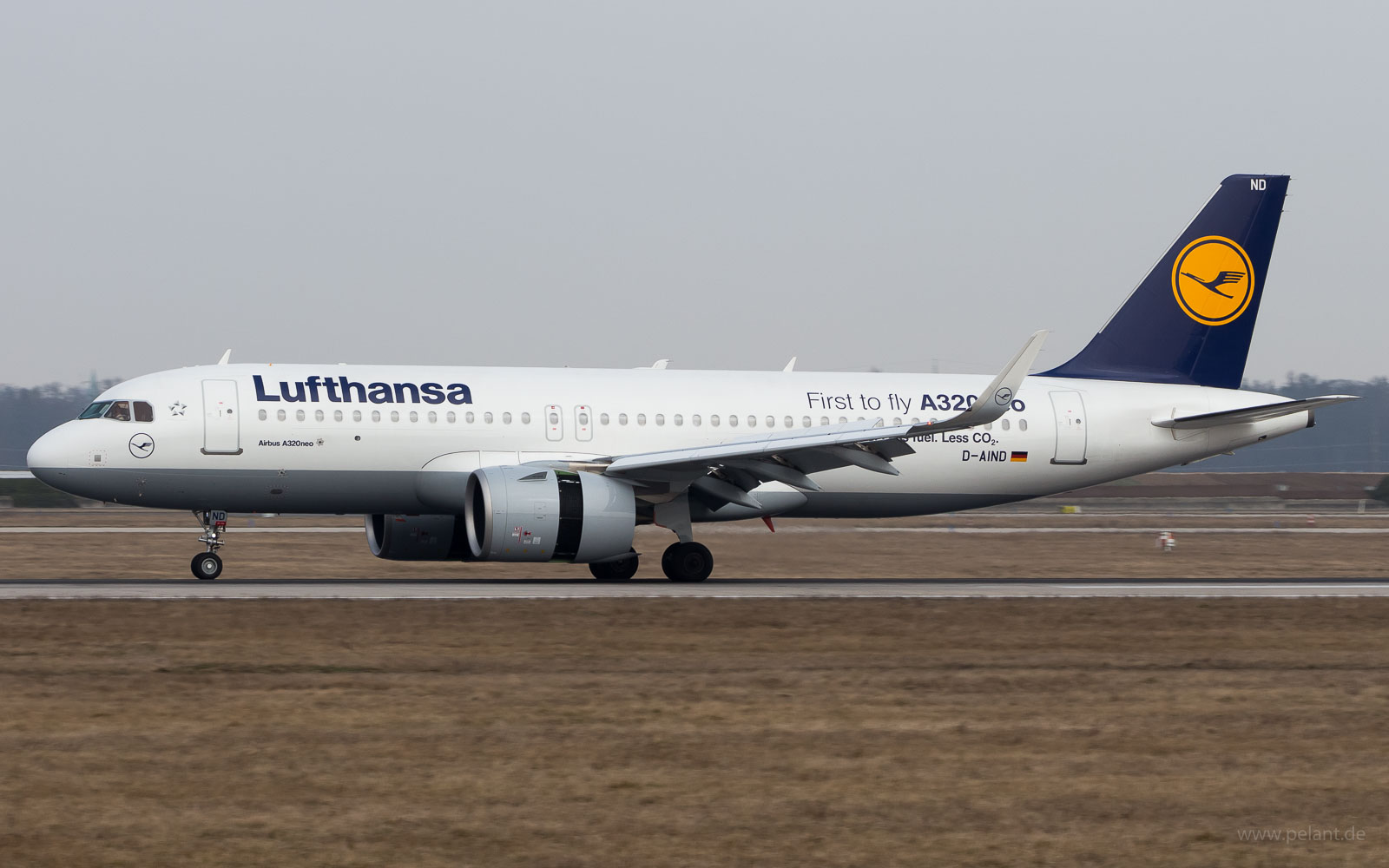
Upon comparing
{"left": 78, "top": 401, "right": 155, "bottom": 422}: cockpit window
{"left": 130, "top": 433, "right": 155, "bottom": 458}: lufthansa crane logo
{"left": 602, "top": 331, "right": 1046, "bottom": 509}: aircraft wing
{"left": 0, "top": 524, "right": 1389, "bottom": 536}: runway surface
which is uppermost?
{"left": 78, "top": 401, "right": 155, "bottom": 422}: cockpit window

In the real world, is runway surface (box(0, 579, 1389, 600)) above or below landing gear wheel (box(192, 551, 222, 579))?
below

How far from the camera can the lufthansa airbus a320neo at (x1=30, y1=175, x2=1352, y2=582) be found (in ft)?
82.2

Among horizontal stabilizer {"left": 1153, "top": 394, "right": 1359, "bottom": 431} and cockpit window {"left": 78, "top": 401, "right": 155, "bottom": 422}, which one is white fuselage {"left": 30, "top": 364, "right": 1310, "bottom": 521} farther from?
horizontal stabilizer {"left": 1153, "top": 394, "right": 1359, "bottom": 431}

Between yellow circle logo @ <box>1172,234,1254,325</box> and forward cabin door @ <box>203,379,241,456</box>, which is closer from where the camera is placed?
forward cabin door @ <box>203,379,241,456</box>

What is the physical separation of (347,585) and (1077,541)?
2481cm

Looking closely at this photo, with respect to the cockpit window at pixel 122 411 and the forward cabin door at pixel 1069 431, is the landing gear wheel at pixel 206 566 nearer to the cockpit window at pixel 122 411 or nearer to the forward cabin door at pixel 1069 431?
the cockpit window at pixel 122 411

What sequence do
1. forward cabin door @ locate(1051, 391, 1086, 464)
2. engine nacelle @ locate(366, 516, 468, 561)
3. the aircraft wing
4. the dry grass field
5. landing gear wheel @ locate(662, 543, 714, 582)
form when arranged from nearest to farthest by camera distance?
1. the dry grass field
2. the aircraft wing
3. landing gear wheel @ locate(662, 543, 714, 582)
4. engine nacelle @ locate(366, 516, 468, 561)
5. forward cabin door @ locate(1051, 391, 1086, 464)

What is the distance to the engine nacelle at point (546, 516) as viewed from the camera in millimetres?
24016

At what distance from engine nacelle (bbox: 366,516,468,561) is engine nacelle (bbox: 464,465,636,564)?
7.15ft

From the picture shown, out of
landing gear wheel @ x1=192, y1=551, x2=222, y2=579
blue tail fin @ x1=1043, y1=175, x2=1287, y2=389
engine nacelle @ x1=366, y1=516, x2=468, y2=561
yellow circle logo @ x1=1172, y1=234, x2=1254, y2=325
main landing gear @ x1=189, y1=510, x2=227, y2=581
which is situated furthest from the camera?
yellow circle logo @ x1=1172, y1=234, x2=1254, y2=325

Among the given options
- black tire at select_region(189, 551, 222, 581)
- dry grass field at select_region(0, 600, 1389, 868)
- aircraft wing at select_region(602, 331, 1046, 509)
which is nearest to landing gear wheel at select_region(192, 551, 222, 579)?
black tire at select_region(189, 551, 222, 581)

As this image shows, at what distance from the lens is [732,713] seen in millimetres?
12766

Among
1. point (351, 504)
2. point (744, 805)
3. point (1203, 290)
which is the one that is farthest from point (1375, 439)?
point (744, 805)

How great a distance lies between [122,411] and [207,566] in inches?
117
